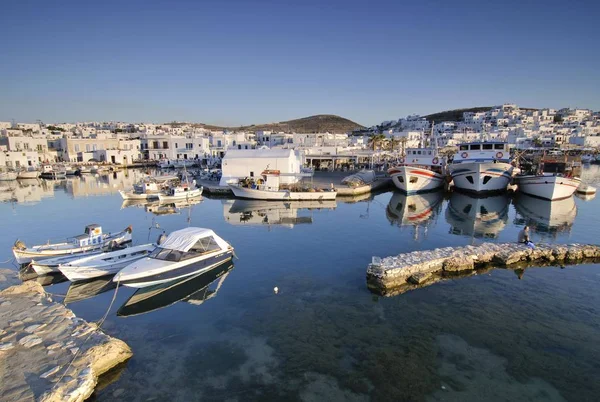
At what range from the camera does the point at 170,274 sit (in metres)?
13.6

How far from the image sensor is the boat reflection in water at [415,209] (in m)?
25.0

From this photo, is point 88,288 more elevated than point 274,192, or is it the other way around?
point 274,192

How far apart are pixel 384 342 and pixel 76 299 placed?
1159cm

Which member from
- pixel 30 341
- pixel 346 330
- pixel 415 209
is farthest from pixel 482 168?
pixel 30 341

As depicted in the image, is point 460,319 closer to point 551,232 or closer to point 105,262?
point 105,262

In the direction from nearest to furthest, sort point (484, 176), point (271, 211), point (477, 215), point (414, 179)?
point (477, 215), point (271, 211), point (484, 176), point (414, 179)

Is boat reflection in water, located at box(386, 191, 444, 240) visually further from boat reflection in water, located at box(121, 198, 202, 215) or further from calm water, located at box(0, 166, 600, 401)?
boat reflection in water, located at box(121, 198, 202, 215)

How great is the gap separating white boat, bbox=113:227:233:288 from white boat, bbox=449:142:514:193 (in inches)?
1200

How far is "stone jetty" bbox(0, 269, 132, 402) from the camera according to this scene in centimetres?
710

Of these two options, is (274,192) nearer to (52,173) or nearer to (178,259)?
(178,259)

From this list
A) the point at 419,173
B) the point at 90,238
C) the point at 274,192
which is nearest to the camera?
the point at 90,238

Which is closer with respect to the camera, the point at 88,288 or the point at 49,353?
the point at 49,353

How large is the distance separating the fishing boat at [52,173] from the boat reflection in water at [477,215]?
5951 centimetres

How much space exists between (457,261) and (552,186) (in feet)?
82.1
